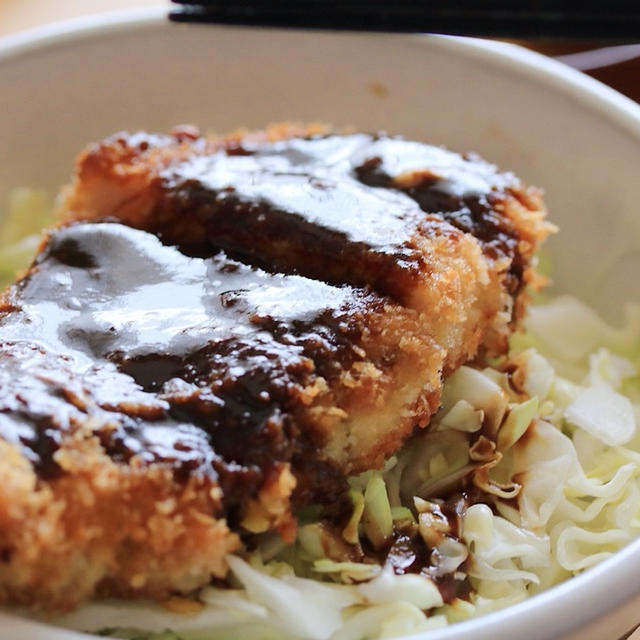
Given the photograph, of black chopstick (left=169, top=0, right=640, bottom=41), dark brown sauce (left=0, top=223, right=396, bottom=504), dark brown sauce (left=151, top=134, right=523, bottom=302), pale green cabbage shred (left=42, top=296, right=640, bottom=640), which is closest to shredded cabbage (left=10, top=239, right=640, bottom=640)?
pale green cabbage shred (left=42, top=296, right=640, bottom=640)

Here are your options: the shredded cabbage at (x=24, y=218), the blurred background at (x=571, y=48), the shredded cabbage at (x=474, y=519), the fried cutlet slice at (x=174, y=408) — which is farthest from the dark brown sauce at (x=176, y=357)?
the blurred background at (x=571, y=48)

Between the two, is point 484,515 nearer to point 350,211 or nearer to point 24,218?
point 350,211

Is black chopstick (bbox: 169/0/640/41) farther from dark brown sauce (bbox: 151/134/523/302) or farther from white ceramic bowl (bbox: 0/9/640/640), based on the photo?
dark brown sauce (bbox: 151/134/523/302)

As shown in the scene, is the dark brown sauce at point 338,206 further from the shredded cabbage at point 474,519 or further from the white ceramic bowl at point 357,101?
the white ceramic bowl at point 357,101

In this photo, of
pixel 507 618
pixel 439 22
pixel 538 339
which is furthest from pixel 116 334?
pixel 439 22

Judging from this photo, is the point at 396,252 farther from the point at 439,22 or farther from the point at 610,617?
the point at 439,22
